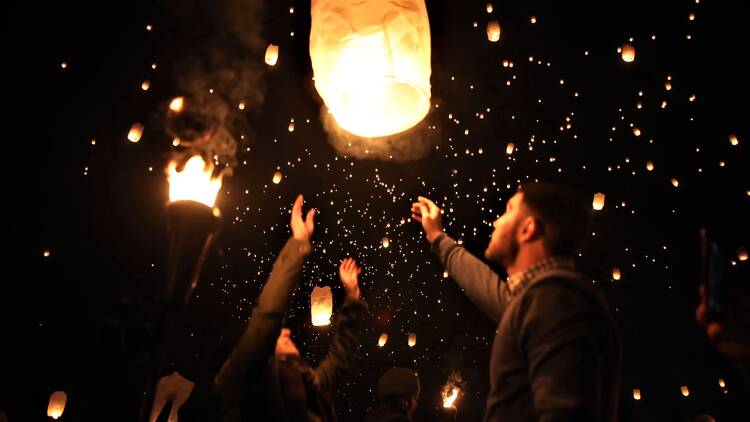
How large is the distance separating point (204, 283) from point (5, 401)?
15.2ft

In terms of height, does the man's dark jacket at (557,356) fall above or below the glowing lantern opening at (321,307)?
below

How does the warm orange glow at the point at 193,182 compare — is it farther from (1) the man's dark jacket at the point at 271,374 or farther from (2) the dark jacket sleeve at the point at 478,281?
(2) the dark jacket sleeve at the point at 478,281

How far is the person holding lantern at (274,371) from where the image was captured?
2.65 meters

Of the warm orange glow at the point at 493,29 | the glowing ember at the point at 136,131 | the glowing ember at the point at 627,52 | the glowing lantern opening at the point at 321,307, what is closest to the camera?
the glowing lantern opening at the point at 321,307

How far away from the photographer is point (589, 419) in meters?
1.44

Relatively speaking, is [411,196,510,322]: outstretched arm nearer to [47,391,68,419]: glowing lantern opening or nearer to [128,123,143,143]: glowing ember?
[128,123,143,143]: glowing ember

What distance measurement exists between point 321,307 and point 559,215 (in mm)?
3254

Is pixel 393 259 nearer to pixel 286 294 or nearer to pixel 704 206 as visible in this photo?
pixel 704 206

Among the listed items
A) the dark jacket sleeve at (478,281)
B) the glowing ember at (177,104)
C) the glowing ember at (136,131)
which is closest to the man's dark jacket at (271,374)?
the dark jacket sleeve at (478,281)

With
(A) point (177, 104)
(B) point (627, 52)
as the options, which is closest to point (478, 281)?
(A) point (177, 104)

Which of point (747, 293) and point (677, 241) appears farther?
point (677, 241)

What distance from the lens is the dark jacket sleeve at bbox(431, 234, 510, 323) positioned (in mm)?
2457

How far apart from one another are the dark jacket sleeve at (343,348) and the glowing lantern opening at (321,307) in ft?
3.85

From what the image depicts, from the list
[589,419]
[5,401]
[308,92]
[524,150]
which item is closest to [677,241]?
[524,150]
